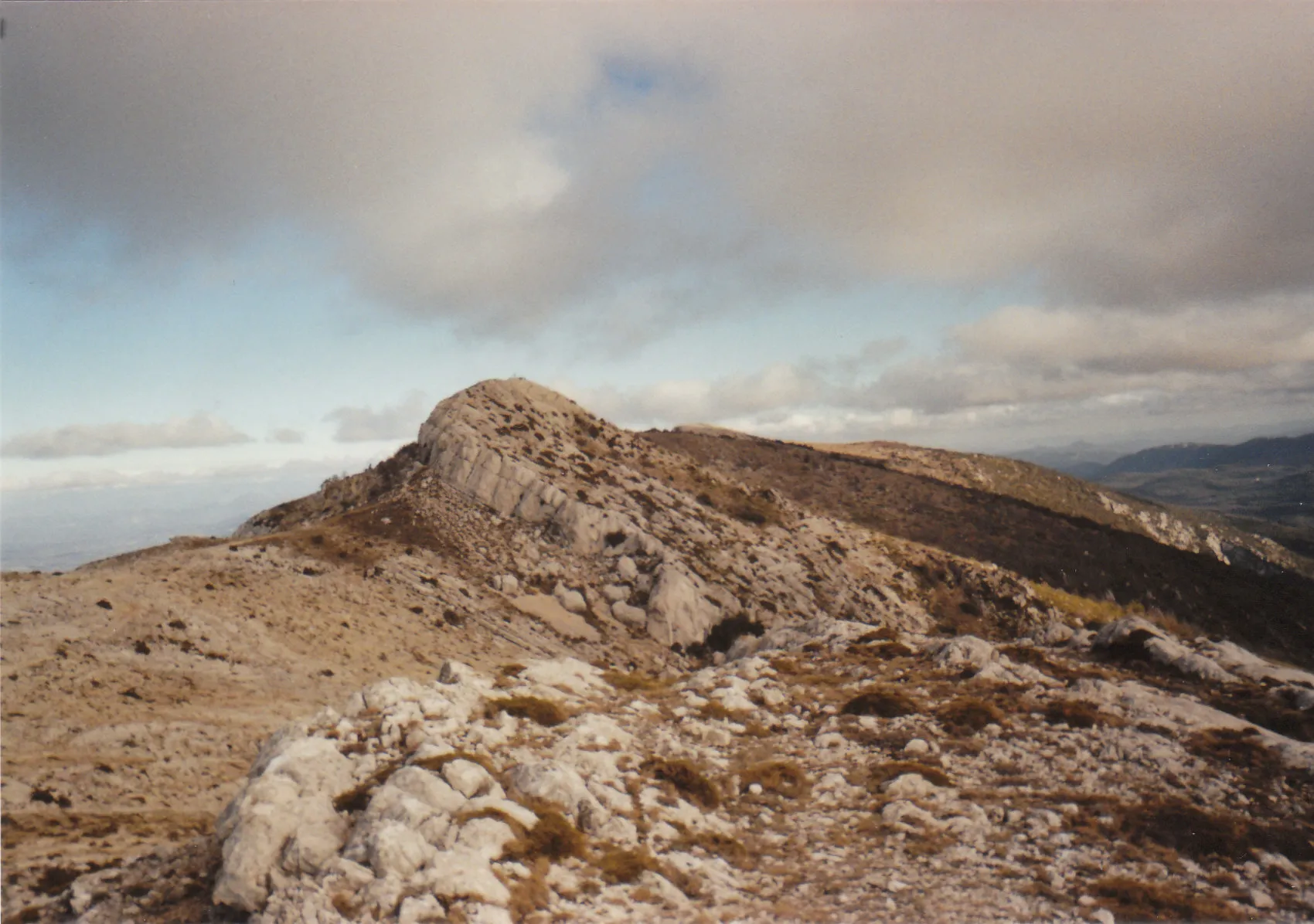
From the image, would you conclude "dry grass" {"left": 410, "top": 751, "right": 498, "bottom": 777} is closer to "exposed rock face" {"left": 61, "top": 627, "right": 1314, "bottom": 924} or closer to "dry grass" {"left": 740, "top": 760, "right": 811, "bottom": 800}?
"exposed rock face" {"left": 61, "top": 627, "right": 1314, "bottom": 924}

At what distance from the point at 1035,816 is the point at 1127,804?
2514mm

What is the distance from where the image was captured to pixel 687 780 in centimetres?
1633

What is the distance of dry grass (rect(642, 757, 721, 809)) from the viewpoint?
15828 mm

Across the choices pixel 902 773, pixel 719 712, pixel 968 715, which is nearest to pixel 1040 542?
pixel 968 715

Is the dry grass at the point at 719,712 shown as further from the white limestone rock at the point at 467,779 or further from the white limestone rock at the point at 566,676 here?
the white limestone rock at the point at 467,779

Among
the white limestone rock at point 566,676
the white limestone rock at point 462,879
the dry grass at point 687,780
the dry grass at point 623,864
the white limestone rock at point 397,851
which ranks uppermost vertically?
the white limestone rock at point 397,851

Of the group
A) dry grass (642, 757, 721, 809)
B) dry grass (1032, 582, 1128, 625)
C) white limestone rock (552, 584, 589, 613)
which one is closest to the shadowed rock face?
dry grass (1032, 582, 1128, 625)

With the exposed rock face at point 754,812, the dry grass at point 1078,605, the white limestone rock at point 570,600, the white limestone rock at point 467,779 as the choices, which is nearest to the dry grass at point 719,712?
the exposed rock face at point 754,812

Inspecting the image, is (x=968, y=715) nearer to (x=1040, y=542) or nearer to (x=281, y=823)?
(x=281, y=823)

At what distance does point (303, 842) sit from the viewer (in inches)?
441

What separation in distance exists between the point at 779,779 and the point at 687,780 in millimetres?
2713

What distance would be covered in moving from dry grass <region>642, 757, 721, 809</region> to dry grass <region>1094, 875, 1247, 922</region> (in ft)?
26.3

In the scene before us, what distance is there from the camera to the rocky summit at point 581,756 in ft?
38.2

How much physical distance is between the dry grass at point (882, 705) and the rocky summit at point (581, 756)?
154mm
